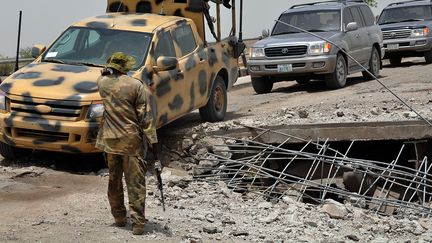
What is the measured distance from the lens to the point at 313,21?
1814 cm

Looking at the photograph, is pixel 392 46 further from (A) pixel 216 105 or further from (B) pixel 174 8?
(B) pixel 174 8

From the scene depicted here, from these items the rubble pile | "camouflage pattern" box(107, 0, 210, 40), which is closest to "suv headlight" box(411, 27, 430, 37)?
"camouflage pattern" box(107, 0, 210, 40)

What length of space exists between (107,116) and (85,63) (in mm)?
3593

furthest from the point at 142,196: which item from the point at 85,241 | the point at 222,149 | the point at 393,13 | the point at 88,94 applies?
the point at 393,13

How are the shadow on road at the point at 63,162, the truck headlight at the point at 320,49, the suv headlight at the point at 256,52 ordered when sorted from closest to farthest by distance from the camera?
1. the shadow on road at the point at 63,162
2. the truck headlight at the point at 320,49
3. the suv headlight at the point at 256,52

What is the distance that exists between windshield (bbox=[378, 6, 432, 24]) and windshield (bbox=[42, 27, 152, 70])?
14.1 metres

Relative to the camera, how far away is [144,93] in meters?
7.48

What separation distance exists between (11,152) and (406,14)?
15985 mm

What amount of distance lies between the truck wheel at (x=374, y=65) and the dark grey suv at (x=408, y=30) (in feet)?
11.6

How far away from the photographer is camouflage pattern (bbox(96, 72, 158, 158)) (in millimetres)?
7410

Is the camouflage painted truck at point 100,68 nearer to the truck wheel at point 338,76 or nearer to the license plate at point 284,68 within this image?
the license plate at point 284,68

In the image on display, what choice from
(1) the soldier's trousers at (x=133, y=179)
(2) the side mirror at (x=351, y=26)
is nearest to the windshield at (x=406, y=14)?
(2) the side mirror at (x=351, y=26)

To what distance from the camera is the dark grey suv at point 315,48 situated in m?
16.9

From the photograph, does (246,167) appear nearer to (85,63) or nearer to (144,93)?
(85,63)
